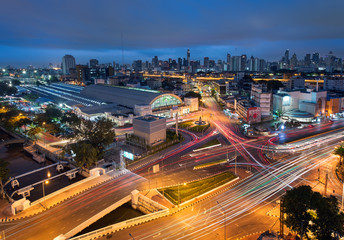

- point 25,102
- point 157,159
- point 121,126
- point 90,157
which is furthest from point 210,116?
point 25,102

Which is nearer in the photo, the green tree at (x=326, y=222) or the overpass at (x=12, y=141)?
the green tree at (x=326, y=222)

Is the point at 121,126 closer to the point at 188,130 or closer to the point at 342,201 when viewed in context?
the point at 188,130

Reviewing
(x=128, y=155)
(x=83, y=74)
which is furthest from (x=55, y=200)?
(x=83, y=74)

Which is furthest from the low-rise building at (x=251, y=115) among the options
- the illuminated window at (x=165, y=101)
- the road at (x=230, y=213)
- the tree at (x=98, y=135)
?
the tree at (x=98, y=135)

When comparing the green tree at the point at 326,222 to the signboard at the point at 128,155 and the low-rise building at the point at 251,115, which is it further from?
the low-rise building at the point at 251,115

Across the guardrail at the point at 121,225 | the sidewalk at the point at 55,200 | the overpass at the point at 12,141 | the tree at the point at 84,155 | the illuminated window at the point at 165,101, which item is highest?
the illuminated window at the point at 165,101

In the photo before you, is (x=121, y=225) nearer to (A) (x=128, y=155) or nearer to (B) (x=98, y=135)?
(A) (x=128, y=155)
